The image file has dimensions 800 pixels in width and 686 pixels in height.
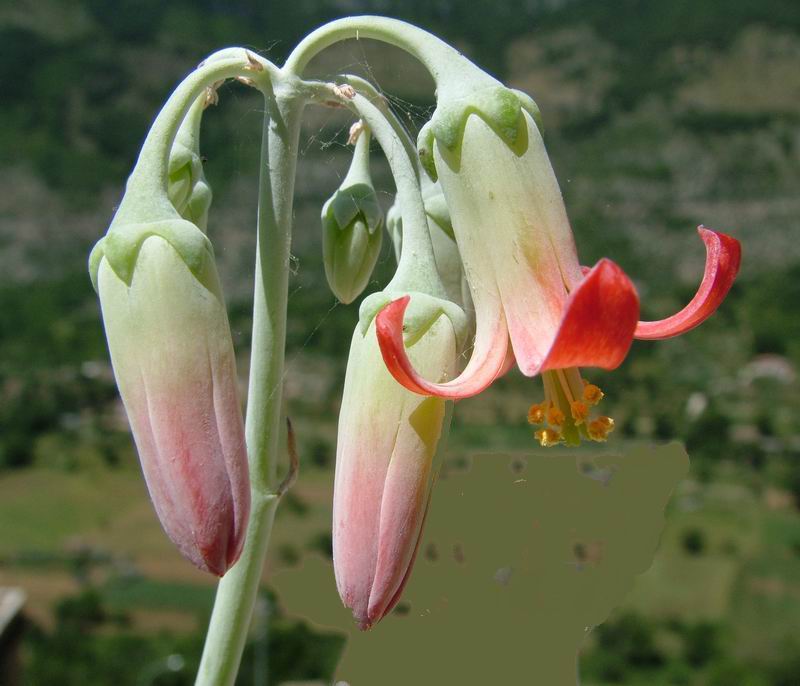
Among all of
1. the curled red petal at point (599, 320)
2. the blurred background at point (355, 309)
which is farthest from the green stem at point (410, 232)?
the blurred background at point (355, 309)

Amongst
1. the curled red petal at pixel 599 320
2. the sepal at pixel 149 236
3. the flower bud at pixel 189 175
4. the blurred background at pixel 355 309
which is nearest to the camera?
the curled red petal at pixel 599 320

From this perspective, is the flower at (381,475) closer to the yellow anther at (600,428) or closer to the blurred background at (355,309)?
the yellow anther at (600,428)

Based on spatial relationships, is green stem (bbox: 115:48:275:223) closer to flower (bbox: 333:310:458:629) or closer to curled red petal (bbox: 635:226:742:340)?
flower (bbox: 333:310:458:629)

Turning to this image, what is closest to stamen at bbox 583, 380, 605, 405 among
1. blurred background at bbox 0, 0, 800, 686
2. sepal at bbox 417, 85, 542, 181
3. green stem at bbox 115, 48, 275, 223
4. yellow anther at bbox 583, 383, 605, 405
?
yellow anther at bbox 583, 383, 605, 405

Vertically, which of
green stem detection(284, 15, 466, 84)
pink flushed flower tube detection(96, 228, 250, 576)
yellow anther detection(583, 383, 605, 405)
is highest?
green stem detection(284, 15, 466, 84)

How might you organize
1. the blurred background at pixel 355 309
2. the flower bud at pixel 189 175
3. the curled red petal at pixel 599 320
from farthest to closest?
the blurred background at pixel 355 309, the flower bud at pixel 189 175, the curled red petal at pixel 599 320

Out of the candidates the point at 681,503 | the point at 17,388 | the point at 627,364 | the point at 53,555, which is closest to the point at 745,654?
the point at 681,503

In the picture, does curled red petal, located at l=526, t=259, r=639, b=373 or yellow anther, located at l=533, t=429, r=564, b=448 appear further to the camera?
yellow anther, located at l=533, t=429, r=564, b=448
